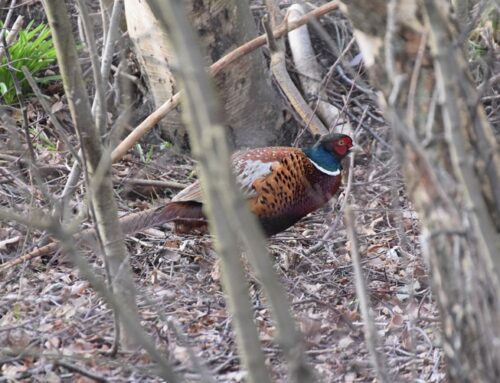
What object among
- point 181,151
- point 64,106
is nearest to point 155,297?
point 181,151

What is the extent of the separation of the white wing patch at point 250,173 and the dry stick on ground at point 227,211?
323 centimetres

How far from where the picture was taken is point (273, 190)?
5.13 metres

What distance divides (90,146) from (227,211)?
5.01 feet

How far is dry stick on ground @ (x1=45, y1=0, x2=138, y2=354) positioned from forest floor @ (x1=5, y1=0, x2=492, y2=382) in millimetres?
185

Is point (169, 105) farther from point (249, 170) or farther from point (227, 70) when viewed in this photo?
point (227, 70)

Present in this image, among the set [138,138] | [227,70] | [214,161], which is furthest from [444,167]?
[227,70]

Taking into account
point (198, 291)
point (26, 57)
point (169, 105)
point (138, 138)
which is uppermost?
point (26, 57)

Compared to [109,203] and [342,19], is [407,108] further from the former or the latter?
[342,19]

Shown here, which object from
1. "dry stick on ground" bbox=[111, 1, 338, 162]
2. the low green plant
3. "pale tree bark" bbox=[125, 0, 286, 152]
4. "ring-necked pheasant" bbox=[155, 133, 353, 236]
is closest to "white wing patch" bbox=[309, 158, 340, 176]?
"ring-necked pheasant" bbox=[155, 133, 353, 236]

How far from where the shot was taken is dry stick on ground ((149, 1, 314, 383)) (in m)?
1.57

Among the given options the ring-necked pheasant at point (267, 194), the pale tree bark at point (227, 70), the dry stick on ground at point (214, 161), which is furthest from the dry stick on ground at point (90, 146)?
the pale tree bark at point (227, 70)

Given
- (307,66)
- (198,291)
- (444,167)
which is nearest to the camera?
(444,167)

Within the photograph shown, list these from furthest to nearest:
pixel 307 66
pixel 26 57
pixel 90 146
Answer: pixel 307 66
pixel 26 57
pixel 90 146

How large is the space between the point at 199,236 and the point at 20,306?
148cm
